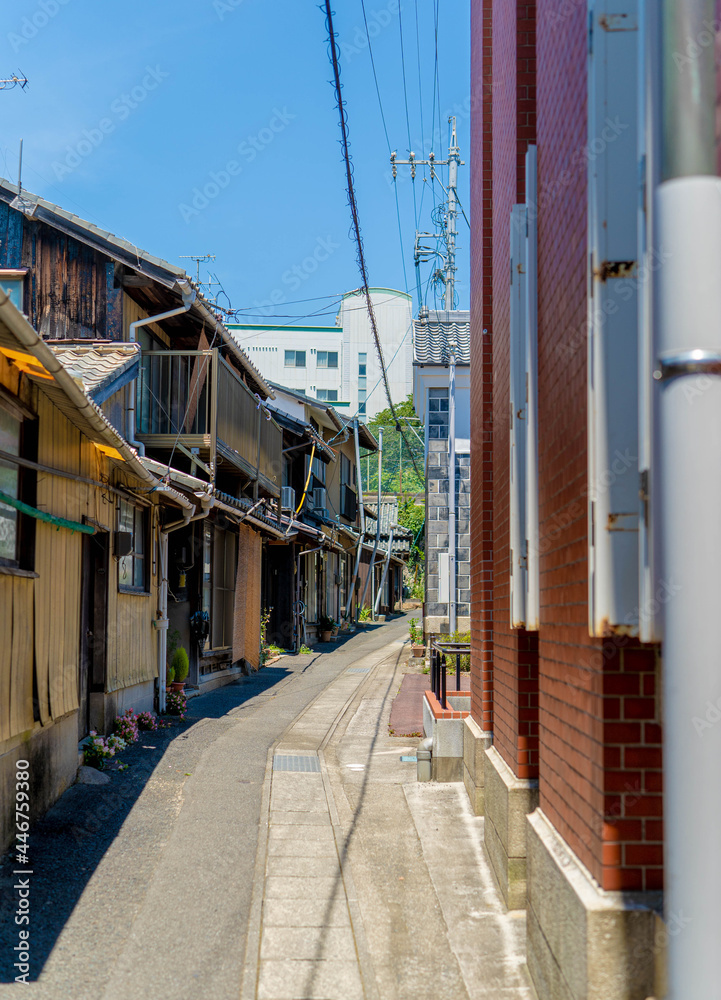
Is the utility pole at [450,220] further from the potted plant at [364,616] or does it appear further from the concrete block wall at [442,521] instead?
the potted plant at [364,616]

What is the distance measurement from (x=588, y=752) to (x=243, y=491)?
15.1 meters

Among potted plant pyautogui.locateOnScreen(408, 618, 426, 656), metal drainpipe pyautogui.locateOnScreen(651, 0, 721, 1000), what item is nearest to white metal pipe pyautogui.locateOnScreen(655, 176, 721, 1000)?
metal drainpipe pyautogui.locateOnScreen(651, 0, 721, 1000)

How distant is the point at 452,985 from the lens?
15.5ft

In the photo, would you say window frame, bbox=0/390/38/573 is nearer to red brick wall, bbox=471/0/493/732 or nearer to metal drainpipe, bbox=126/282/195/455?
red brick wall, bbox=471/0/493/732

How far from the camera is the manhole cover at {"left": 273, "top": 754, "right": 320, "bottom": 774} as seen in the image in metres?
9.66

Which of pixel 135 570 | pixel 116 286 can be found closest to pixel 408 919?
pixel 135 570

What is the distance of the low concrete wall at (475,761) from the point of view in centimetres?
765

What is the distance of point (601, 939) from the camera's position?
3.24 m

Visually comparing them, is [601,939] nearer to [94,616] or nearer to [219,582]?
[94,616]

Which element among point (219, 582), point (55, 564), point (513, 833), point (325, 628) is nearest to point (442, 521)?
point (219, 582)

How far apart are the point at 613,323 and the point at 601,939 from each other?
234 centimetres

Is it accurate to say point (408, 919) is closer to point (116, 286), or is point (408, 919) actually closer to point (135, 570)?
point (135, 570)

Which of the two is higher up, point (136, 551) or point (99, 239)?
point (99, 239)

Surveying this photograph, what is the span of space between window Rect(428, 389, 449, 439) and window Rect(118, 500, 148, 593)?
711 cm
